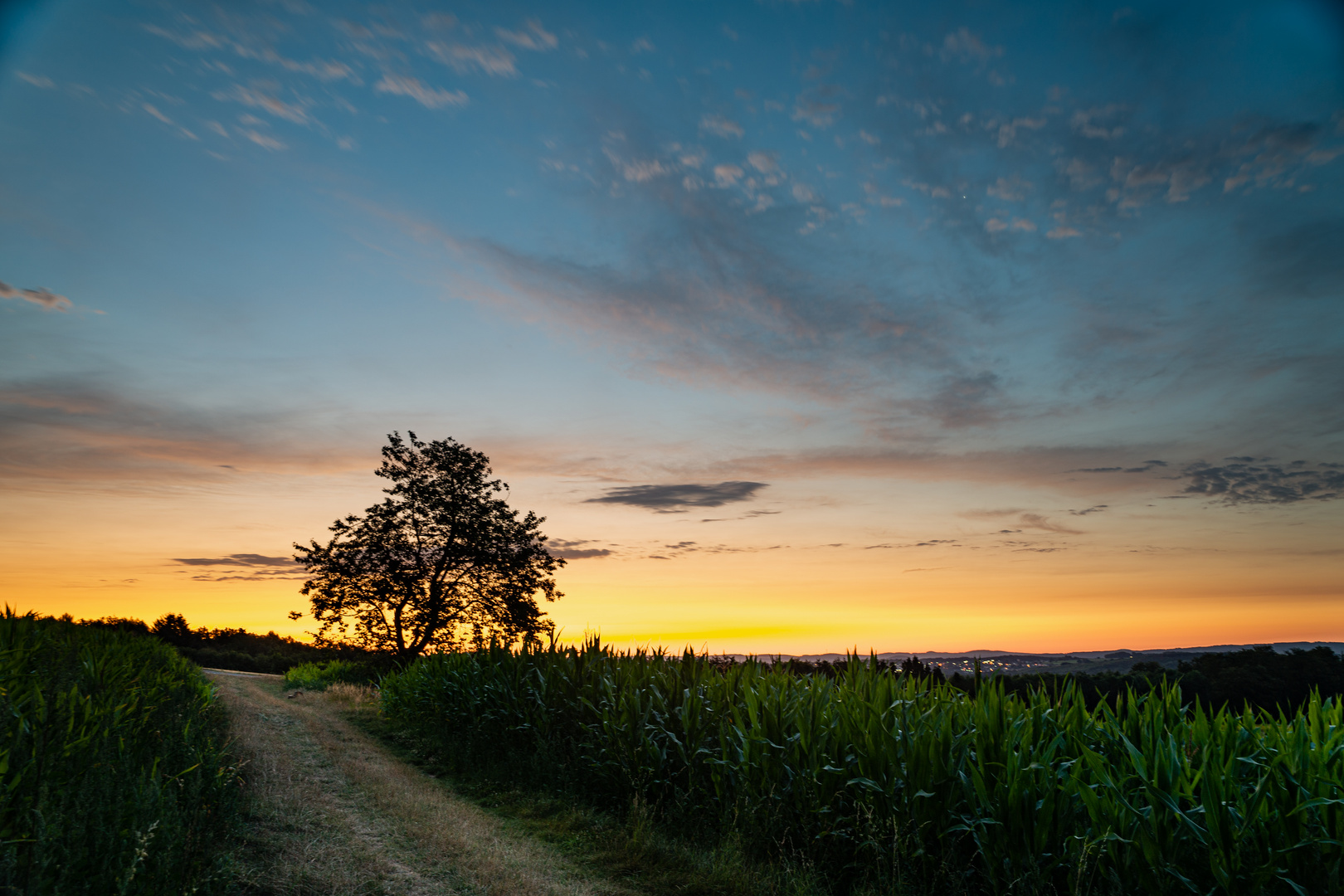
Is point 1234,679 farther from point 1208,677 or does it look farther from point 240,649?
point 240,649

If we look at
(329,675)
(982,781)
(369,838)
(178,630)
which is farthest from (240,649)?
(982,781)

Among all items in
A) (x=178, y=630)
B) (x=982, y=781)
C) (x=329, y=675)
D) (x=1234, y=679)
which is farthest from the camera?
(x=178, y=630)

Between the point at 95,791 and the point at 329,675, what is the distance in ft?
83.4

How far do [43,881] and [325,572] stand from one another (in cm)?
2727

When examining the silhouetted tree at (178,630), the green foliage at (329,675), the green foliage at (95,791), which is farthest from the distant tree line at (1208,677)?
the silhouetted tree at (178,630)

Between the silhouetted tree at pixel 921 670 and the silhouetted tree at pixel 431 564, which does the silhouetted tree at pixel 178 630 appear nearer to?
the silhouetted tree at pixel 431 564

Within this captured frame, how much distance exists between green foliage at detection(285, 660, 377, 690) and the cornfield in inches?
759

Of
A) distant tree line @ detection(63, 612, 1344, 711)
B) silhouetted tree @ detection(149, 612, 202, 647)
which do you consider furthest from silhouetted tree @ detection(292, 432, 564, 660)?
silhouetted tree @ detection(149, 612, 202, 647)

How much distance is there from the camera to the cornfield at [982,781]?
4.78m

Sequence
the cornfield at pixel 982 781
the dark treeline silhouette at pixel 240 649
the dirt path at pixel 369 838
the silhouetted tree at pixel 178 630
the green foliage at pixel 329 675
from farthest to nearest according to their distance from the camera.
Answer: the silhouetted tree at pixel 178 630 < the dark treeline silhouette at pixel 240 649 < the green foliage at pixel 329 675 < the dirt path at pixel 369 838 < the cornfield at pixel 982 781

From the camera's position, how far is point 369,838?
25.1 ft

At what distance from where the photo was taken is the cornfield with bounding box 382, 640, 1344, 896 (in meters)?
4.78

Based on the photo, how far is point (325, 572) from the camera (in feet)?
92.8

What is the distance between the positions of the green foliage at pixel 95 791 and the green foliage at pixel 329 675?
2091 cm
